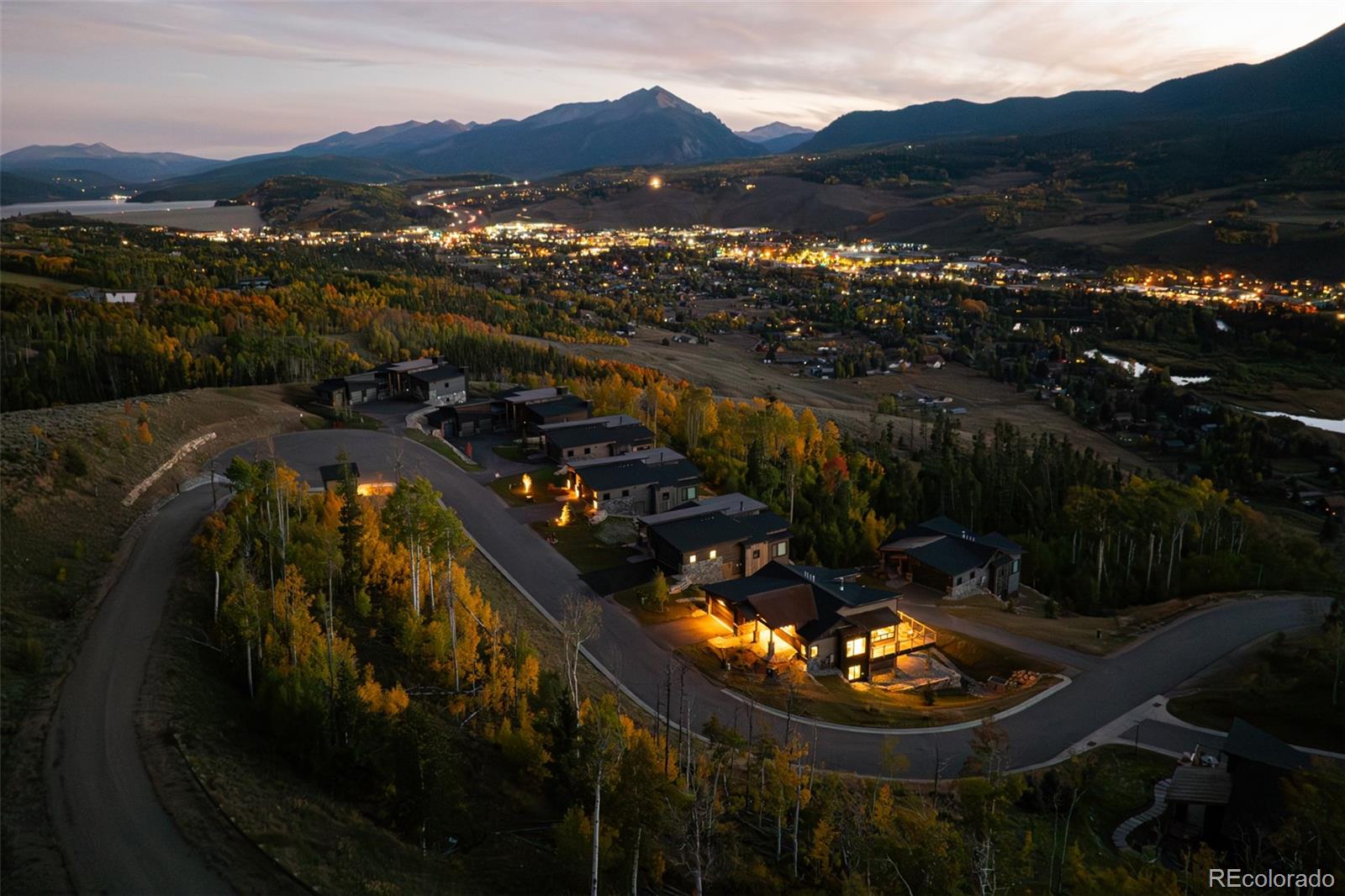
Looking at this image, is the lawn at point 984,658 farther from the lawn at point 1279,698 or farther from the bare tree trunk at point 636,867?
the bare tree trunk at point 636,867

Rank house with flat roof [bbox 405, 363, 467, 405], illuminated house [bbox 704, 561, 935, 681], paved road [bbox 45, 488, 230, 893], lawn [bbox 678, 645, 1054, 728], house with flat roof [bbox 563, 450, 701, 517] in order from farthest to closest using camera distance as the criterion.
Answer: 1. house with flat roof [bbox 405, 363, 467, 405]
2. house with flat roof [bbox 563, 450, 701, 517]
3. illuminated house [bbox 704, 561, 935, 681]
4. lawn [bbox 678, 645, 1054, 728]
5. paved road [bbox 45, 488, 230, 893]

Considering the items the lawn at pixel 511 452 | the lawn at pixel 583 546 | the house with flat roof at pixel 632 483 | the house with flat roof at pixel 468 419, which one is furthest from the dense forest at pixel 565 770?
the house with flat roof at pixel 468 419

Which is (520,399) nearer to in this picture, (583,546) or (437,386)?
(437,386)

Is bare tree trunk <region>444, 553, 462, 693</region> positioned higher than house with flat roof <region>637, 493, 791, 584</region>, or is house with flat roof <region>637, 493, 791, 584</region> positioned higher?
→ bare tree trunk <region>444, 553, 462, 693</region>

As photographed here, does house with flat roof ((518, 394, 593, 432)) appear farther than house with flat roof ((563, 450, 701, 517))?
Yes

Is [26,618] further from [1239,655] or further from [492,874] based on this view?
[1239,655]

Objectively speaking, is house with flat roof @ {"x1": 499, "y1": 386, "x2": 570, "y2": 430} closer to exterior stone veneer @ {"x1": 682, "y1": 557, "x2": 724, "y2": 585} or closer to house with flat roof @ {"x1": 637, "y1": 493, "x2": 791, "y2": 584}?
house with flat roof @ {"x1": 637, "y1": 493, "x2": 791, "y2": 584}

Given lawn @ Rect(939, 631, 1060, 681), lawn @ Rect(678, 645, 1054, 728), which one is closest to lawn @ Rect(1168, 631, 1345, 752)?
lawn @ Rect(939, 631, 1060, 681)

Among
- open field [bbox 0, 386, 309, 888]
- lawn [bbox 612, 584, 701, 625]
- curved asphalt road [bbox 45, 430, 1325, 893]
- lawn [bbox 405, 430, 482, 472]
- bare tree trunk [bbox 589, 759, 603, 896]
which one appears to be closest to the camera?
curved asphalt road [bbox 45, 430, 1325, 893]
